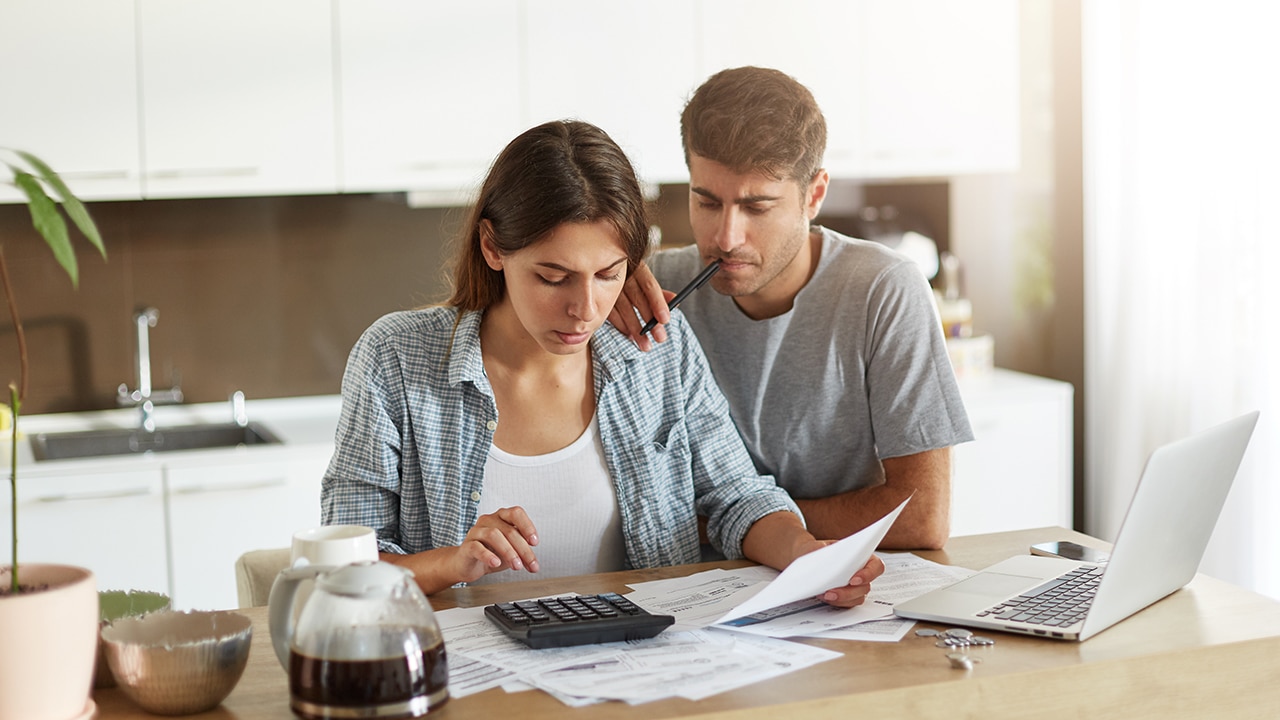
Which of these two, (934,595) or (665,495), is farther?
(665,495)

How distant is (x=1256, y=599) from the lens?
141 centimetres

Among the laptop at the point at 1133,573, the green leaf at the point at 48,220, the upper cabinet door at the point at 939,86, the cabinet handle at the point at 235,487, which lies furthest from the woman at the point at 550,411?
the upper cabinet door at the point at 939,86

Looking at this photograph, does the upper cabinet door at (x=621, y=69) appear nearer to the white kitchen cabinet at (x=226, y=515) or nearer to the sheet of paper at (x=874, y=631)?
the white kitchen cabinet at (x=226, y=515)

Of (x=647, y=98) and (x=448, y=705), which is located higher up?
(x=647, y=98)

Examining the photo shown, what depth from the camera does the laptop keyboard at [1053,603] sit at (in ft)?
4.29

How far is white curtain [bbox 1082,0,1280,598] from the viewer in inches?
120

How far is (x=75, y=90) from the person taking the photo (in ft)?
9.45

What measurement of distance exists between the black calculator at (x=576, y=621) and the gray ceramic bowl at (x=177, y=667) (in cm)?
28

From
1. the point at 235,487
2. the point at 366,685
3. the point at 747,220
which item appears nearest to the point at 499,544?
the point at 366,685

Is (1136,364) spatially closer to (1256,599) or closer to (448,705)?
(1256,599)

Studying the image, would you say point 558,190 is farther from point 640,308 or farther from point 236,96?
point 236,96

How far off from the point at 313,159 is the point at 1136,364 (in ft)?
7.57

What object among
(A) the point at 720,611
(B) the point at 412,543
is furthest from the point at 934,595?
(B) the point at 412,543

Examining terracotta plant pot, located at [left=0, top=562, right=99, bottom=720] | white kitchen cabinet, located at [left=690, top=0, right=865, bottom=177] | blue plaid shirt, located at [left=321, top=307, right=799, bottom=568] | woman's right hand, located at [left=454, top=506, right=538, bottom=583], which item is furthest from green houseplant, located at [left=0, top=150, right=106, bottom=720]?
white kitchen cabinet, located at [left=690, top=0, right=865, bottom=177]
